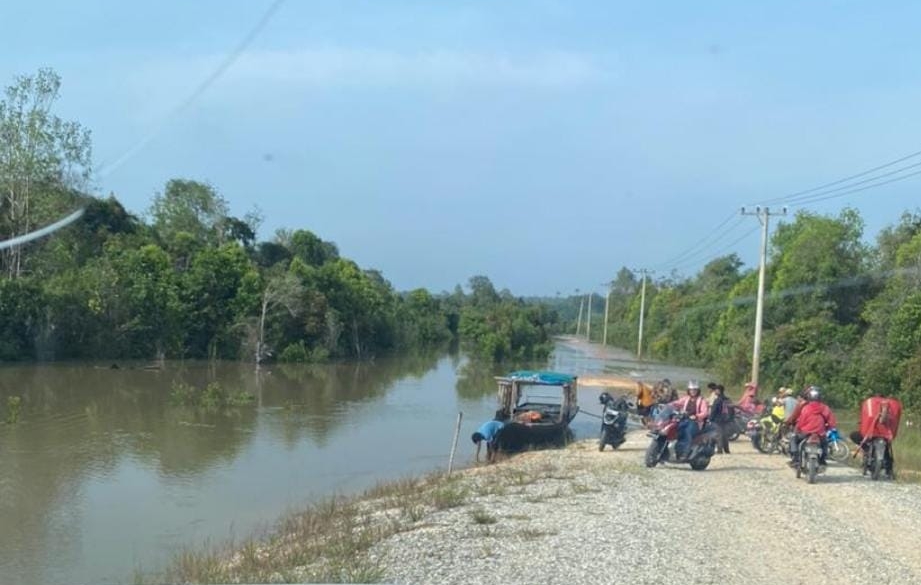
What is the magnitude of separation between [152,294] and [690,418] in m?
40.7

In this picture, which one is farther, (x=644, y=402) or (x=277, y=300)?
(x=277, y=300)

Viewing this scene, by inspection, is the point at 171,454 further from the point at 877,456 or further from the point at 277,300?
the point at 277,300

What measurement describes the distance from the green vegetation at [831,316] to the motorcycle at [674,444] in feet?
45.6

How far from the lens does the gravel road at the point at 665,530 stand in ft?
31.4

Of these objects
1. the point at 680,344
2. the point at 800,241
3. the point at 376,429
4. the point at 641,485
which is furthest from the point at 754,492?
the point at 680,344

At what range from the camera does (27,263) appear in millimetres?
50031

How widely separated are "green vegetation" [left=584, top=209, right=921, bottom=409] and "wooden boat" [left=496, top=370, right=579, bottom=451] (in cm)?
918

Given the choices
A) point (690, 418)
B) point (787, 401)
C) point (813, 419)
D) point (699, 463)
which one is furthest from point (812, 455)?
point (787, 401)

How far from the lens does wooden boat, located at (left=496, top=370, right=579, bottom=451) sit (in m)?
24.2

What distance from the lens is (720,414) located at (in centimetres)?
1897

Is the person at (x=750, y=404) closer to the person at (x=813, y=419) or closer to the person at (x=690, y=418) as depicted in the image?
the person at (x=690, y=418)

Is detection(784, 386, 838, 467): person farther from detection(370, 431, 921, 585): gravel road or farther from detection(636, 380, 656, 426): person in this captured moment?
detection(636, 380, 656, 426): person

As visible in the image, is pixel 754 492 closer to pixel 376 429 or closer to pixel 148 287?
pixel 376 429

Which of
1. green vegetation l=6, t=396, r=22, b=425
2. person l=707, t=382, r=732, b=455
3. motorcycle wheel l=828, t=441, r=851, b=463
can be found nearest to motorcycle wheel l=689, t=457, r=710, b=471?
person l=707, t=382, r=732, b=455
